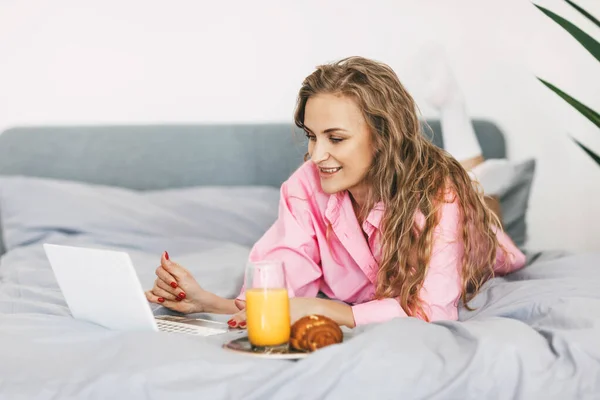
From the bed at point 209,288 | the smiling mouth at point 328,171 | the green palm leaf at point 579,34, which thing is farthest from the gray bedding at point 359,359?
the green palm leaf at point 579,34

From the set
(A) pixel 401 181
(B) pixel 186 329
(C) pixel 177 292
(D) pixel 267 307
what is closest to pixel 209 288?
(C) pixel 177 292

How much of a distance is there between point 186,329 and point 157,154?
1233 mm

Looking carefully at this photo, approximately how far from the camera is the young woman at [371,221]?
1558 millimetres

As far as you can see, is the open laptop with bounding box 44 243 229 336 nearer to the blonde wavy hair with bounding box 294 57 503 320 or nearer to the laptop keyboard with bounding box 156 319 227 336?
the laptop keyboard with bounding box 156 319 227 336

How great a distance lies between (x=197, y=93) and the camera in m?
2.71

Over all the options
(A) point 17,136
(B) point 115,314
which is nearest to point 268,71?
(A) point 17,136

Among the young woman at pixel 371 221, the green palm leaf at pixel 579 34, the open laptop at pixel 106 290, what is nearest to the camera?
the open laptop at pixel 106 290

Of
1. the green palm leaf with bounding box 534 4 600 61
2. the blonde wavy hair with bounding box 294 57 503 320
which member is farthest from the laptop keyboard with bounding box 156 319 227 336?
the green palm leaf with bounding box 534 4 600 61

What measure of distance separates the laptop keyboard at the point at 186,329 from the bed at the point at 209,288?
2.7 inches

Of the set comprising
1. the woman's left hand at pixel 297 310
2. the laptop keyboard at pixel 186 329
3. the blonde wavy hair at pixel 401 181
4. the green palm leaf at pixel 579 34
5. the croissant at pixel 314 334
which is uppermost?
the green palm leaf at pixel 579 34

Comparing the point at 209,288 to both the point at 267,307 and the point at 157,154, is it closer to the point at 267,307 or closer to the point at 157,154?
the point at 267,307

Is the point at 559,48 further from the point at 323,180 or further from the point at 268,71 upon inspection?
the point at 323,180

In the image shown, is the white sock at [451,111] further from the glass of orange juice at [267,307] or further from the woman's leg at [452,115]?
the glass of orange juice at [267,307]

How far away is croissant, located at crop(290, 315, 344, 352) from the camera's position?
1.17 meters
